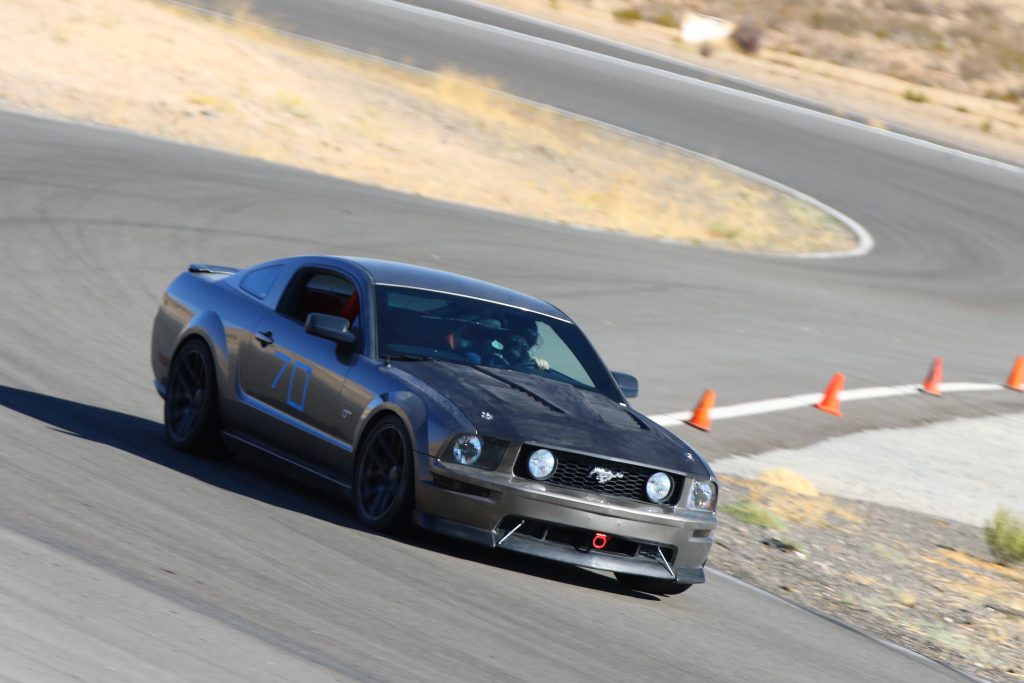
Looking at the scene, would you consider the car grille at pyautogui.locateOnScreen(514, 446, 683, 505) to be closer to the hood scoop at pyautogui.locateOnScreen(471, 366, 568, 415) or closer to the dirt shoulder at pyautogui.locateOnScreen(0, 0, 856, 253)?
A: the hood scoop at pyautogui.locateOnScreen(471, 366, 568, 415)

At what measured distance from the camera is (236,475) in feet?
30.7

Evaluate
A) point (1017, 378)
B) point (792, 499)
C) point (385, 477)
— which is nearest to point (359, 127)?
point (1017, 378)

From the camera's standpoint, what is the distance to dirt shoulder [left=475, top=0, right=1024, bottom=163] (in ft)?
157

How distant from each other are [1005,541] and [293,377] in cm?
561

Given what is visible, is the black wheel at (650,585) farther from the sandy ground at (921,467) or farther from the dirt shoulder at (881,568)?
the sandy ground at (921,467)

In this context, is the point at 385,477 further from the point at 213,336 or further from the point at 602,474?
the point at 213,336

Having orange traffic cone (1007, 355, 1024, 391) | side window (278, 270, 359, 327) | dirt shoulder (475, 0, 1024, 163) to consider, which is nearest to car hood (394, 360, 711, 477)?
side window (278, 270, 359, 327)

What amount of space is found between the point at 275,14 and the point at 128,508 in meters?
34.0

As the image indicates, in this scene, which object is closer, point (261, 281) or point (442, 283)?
point (442, 283)

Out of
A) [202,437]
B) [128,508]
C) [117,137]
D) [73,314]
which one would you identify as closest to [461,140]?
[117,137]

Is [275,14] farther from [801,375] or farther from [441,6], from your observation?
[801,375]

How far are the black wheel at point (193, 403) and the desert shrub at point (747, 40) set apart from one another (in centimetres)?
4842

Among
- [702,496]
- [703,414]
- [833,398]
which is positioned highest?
[702,496]

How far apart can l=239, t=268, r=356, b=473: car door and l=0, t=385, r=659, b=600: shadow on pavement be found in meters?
0.28
